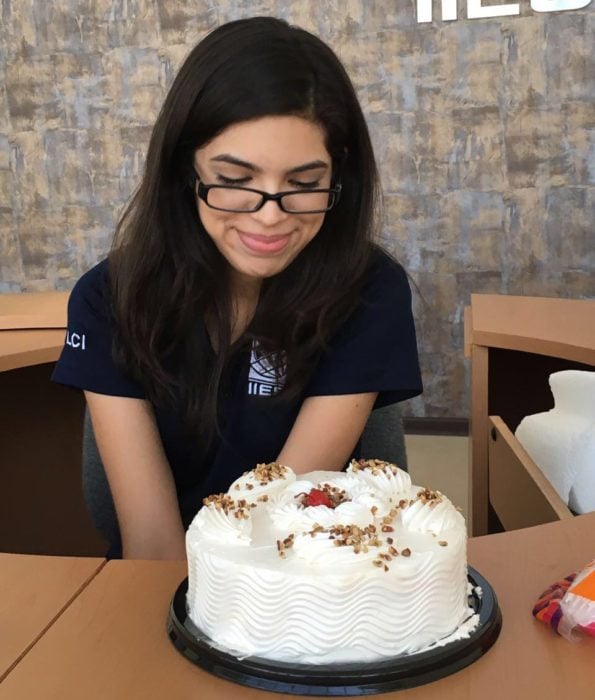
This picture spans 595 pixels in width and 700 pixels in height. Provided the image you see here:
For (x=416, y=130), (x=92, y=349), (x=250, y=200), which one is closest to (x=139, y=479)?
(x=92, y=349)

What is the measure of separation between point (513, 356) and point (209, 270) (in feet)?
3.92

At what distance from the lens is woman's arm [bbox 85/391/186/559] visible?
126cm

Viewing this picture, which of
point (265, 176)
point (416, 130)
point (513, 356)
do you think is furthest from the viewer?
point (416, 130)

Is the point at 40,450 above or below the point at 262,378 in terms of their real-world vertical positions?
below

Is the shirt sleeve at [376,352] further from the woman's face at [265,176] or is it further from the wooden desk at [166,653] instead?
the wooden desk at [166,653]

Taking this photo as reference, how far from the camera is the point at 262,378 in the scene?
4.34 ft

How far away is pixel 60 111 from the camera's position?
152 inches

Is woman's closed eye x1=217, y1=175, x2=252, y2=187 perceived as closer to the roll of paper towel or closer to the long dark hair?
the long dark hair

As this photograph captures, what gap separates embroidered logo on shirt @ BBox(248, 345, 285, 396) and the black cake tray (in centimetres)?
60

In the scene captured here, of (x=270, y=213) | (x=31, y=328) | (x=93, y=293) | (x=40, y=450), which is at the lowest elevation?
(x=40, y=450)

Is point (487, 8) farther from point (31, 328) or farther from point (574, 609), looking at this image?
point (574, 609)

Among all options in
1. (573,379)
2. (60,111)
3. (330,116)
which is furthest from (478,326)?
(60,111)

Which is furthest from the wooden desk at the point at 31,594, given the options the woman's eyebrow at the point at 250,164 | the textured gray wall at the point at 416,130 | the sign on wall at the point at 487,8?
the sign on wall at the point at 487,8

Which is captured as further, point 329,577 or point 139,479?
point 139,479
